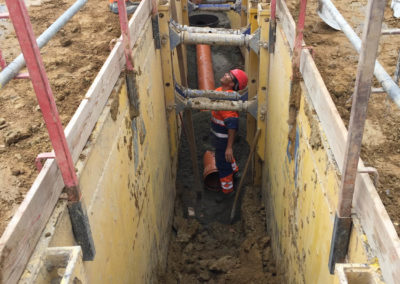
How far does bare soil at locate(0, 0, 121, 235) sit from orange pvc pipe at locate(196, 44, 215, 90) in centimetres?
239

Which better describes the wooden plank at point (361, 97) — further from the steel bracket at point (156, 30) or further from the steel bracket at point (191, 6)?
the steel bracket at point (191, 6)

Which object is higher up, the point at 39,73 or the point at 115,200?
the point at 39,73

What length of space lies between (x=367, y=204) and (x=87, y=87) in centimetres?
221

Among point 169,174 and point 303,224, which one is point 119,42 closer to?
point 303,224

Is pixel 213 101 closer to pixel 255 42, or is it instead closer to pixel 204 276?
pixel 255 42

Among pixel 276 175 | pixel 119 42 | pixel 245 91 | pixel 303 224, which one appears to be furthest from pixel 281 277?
pixel 119 42

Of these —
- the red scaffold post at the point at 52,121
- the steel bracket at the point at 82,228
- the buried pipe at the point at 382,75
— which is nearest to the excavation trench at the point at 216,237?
the steel bracket at the point at 82,228

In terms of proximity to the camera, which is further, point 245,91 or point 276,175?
point 245,91

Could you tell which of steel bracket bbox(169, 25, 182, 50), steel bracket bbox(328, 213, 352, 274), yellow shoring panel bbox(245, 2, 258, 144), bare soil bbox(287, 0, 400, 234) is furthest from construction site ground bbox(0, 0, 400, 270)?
steel bracket bbox(169, 25, 182, 50)

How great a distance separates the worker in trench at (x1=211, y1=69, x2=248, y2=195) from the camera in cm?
522

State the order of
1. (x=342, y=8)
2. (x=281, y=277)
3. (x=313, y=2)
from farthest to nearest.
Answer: (x=313, y=2) → (x=342, y=8) → (x=281, y=277)

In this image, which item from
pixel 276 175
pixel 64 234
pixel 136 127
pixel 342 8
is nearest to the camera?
pixel 64 234

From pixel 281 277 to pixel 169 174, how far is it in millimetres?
1911

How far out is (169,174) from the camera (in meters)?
5.13
